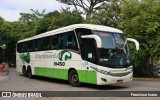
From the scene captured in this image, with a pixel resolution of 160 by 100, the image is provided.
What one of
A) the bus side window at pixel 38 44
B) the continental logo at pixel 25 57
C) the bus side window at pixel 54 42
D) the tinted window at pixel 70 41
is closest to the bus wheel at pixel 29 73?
the continental logo at pixel 25 57

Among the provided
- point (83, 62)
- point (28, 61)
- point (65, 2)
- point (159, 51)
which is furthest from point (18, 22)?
point (83, 62)

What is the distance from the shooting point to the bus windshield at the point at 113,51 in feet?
52.0

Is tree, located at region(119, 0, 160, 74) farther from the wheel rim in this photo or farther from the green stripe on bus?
the wheel rim

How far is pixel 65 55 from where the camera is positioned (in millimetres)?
18750

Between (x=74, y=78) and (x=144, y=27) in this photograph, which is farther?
(x=144, y=27)

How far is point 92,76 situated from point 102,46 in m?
1.64

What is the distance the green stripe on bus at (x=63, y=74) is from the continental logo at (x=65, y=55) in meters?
0.72

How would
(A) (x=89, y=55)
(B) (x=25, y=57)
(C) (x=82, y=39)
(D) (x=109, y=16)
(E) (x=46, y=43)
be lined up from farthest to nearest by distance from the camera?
1. (D) (x=109, y=16)
2. (B) (x=25, y=57)
3. (E) (x=46, y=43)
4. (C) (x=82, y=39)
5. (A) (x=89, y=55)

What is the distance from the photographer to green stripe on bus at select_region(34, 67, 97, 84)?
637 inches

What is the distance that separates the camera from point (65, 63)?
18.8 m

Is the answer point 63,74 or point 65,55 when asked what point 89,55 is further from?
point 63,74

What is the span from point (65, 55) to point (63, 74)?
123cm

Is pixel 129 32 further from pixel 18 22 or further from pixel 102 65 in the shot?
pixel 18 22

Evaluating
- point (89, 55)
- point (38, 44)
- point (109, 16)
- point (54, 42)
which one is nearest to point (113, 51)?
point (89, 55)
